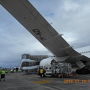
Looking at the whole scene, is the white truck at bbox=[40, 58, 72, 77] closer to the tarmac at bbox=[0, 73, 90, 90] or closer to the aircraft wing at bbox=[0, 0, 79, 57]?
the aircraft wing at bbox=[0, 0, 79, 57]

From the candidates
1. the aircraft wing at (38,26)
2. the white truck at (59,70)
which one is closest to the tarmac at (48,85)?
the aircraft wing at (38,26)

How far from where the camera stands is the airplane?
21972 mm

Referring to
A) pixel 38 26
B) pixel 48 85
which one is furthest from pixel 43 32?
pixel 48 85

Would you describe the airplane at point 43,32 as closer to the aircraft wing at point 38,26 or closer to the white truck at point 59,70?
the aircraft wing at point 38,26

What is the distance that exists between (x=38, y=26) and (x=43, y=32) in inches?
49.2

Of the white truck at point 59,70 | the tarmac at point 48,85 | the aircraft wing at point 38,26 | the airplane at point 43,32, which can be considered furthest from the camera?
the white truck at point 59,70

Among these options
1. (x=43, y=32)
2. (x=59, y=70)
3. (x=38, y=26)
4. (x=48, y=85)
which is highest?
(x=38, y=26)

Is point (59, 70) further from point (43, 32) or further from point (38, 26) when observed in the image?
point (38, 26)

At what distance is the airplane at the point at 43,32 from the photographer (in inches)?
865

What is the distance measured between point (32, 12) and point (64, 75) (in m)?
10.1

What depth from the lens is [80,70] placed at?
→ 33406mm

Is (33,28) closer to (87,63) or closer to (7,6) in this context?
(7,6)

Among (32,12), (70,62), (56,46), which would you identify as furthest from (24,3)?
(70,62)

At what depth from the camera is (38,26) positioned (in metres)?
25.1
